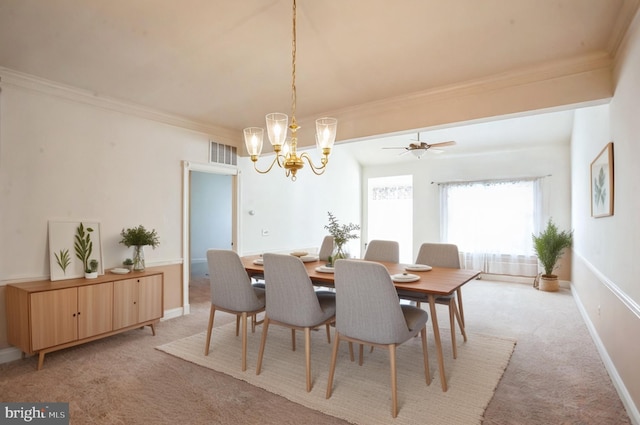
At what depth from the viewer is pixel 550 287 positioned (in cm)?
577

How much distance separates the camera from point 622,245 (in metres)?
2.38

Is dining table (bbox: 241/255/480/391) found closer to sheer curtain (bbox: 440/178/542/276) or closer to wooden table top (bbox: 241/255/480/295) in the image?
wooden table top (bbox: 241/255/480/295)

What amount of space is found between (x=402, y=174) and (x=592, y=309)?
4.66 meters

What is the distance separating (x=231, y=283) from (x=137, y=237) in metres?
1.46

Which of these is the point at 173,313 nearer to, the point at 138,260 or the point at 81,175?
the point at 138,260

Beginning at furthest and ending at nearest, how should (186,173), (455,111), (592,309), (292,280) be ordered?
(186,173), (592,309), (455,111), (292,280)

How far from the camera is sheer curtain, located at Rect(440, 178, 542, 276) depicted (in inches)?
254

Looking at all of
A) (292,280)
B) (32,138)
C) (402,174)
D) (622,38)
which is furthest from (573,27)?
(402,174)

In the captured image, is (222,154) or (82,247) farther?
(222,154)

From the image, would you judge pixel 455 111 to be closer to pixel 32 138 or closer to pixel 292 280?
pixel 292 280

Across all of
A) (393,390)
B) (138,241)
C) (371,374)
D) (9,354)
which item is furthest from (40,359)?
(393,390)

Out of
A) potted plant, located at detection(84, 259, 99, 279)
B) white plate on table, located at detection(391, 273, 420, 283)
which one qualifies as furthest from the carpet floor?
white plate on table, located at detection(391, 273, 420, 283)

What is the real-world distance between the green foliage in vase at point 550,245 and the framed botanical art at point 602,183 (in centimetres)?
244

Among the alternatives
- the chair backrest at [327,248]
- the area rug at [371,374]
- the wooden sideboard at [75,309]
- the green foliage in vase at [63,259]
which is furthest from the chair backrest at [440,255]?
the green foliage in vase at [63,259]
